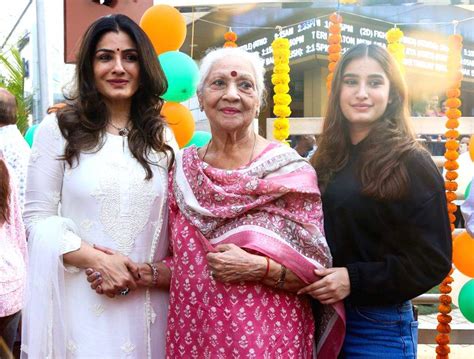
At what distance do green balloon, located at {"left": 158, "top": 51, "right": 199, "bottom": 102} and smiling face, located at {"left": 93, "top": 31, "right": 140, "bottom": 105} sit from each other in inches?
50.4

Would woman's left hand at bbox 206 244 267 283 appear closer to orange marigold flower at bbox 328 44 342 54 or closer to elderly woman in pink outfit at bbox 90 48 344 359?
elderly woman in pink outfit at bbox 90 48 344 359

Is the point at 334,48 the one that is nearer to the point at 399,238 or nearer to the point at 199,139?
the point at 199,139

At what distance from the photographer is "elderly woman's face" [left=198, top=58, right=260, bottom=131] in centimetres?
182

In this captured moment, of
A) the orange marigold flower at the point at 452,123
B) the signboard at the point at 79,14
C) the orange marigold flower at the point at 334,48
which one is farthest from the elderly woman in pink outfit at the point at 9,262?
the orange marigold flower at the point at 452,123

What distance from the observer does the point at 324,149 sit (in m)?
2.01

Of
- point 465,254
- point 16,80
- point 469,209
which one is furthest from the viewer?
point 16,80

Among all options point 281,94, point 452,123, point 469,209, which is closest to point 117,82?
point 469,209

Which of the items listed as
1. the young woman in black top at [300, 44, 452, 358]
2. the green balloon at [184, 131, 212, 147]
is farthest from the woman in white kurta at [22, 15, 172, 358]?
the green balloon at [184, 131, 212, 147]

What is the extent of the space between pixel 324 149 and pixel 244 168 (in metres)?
0.37

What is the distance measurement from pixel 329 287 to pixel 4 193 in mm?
1877

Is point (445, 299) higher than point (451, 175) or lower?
lower

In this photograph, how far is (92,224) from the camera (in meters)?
1.84

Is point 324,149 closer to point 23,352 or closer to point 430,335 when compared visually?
point 23,352

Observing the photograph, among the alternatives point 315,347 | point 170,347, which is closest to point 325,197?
point 315,347
